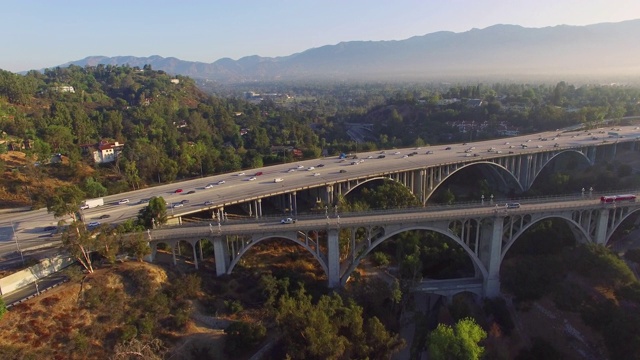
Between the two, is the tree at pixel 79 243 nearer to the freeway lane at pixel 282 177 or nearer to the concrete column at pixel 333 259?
the freeway lane at pixel 282 177

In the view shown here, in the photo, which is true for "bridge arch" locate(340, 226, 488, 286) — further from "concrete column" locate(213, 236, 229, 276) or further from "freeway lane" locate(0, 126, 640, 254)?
"freeway lane" locate(0, 126, 640, 254)

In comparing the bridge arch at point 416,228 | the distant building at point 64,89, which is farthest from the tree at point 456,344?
the distant building at point 64,89

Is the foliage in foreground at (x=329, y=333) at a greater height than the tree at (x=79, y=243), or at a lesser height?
lesser

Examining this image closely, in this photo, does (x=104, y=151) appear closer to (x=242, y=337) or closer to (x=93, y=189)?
(x=93, y=189)

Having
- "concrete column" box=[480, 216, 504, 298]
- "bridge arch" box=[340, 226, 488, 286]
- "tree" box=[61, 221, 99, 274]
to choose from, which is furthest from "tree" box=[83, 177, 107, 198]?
"concrete column" box=[480, 216, 504, 298]

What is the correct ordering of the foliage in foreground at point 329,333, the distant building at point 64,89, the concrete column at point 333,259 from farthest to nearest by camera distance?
the distant building at point 64,89 → the concrete column at point 333,259 → the foliage in foreground at point 329,333

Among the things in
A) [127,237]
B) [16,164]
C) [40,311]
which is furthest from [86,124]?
[40,311]

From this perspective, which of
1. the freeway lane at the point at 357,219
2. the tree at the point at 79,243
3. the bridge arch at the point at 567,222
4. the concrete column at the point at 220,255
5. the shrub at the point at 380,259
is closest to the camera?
the tree at the point at 79,243
